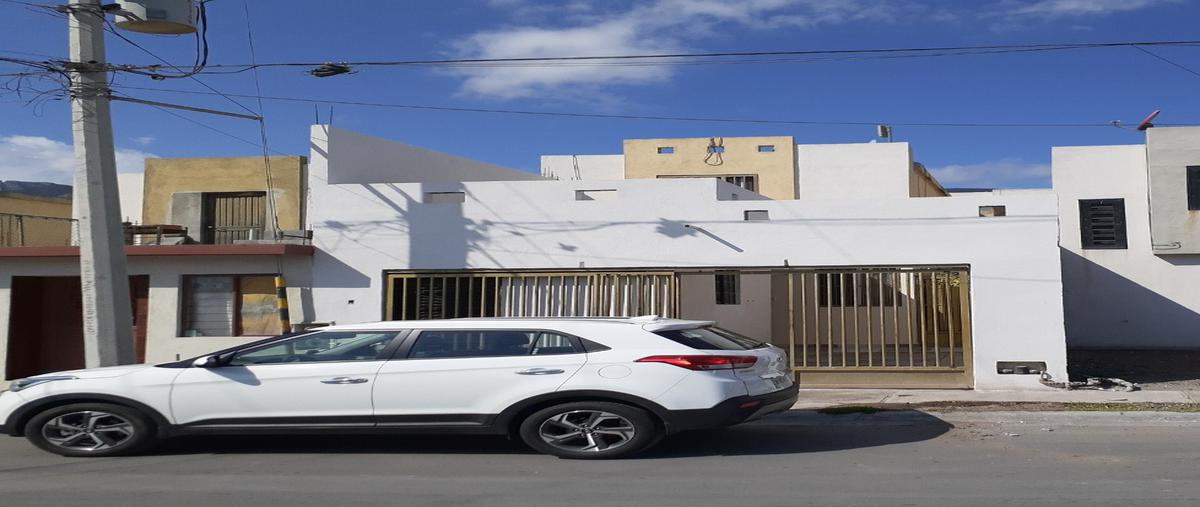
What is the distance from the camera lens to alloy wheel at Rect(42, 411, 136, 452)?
28.7 feet

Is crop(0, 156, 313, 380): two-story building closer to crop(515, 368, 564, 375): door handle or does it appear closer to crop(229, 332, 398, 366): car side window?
crop(229, 332, 398, 366): car side window

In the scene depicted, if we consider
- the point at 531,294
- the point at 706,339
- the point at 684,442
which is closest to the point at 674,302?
the point at 531,294

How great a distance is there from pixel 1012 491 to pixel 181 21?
32.3 ft

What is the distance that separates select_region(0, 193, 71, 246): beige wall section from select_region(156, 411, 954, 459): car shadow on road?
1029cm

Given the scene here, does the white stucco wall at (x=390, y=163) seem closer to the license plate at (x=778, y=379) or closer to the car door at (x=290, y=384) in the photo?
the car door at (x=290, y=384)

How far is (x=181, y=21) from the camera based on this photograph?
11.8 metres

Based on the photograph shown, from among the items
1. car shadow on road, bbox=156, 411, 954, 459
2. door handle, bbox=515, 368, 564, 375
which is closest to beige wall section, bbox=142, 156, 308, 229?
car shadow on road, bbox=156, 411, 954, 459

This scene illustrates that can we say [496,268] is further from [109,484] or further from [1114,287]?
[1114,287]

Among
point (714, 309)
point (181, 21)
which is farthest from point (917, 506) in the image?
point (714, 309)

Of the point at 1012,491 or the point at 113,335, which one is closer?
the point at 1012,491

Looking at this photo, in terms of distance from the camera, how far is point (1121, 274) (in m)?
19.2

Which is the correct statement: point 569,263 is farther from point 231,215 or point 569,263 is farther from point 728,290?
point 728,290

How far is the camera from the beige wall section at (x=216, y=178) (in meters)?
17.1

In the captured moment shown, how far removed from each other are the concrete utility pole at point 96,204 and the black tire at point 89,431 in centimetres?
228
